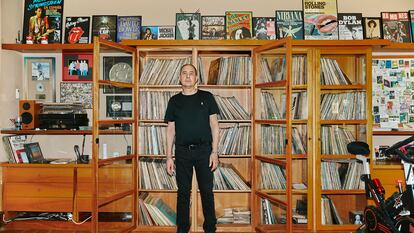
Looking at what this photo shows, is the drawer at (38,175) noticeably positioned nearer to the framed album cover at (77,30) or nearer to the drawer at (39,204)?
the drawer at (39,204)

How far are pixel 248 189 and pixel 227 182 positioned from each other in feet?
0.76

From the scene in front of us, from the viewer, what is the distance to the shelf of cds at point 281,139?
3811 mm

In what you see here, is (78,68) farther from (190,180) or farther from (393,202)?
(393,202)

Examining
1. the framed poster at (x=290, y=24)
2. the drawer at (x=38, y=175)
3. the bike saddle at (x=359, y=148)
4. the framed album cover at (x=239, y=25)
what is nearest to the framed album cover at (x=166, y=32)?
the framed album cover at (x=239, y=25)

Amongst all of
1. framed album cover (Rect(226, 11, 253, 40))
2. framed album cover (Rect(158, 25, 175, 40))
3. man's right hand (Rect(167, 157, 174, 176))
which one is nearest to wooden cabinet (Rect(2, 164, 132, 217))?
man's right hand (Rect(167, 157, 174, 176))

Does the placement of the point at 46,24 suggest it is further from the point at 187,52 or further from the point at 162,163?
the point at 162,163

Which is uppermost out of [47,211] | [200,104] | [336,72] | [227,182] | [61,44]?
[61,44]

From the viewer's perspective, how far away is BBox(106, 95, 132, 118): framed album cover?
4.07 metres

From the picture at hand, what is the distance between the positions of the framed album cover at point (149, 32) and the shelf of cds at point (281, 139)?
4.06 feet

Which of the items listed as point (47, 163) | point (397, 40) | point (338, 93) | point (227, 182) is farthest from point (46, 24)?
point (397, 40)

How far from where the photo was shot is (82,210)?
4.32 metres

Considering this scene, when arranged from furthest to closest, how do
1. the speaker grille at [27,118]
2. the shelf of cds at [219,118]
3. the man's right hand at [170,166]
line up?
the speaker grille at [27,118], the shelf of cds at [219,118], the man's right hand at [170,166]

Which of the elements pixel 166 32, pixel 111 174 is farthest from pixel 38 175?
A: pixel 166 32

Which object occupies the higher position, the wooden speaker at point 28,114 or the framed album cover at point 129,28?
the framed album cover at point 129,28
